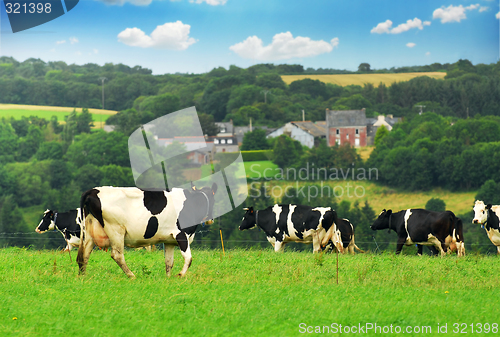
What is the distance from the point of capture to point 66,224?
783 inches

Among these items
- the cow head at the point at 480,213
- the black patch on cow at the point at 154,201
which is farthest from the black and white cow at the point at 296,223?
the black patch on cow at the point at 154,201

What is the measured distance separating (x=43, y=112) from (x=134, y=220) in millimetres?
185018

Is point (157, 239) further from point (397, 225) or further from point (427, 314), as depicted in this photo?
point (397, 225)

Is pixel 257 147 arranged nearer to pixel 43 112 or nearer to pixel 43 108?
pixel 43 112

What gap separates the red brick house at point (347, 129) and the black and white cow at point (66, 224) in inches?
6022

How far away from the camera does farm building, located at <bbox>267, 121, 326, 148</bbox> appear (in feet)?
552

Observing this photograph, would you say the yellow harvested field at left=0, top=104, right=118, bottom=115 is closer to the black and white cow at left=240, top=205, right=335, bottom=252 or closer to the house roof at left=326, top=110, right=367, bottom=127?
the house roof at left=326, top=110, right=367, bottom=127

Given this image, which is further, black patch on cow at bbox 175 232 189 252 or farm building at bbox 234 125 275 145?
farm building at bbox 234 125 275 145

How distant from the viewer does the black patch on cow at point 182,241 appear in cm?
1150

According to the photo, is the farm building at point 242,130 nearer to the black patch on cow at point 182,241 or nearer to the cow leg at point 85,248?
the black patch on cow at point 182,241

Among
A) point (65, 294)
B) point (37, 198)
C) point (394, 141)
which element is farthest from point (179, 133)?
point (65, 294)

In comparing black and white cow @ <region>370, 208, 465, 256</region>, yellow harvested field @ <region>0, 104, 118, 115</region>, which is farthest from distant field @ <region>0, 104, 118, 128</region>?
black and white cow @ <region>370, 208, 465, 256</region>

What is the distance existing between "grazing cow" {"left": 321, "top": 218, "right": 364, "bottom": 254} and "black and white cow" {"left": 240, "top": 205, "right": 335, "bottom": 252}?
0.20 m

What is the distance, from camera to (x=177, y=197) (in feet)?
39.1
